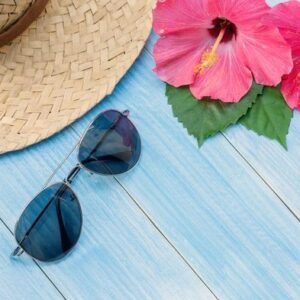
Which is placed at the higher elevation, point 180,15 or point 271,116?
point 180,15

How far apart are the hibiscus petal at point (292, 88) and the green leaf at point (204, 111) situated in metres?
0.02

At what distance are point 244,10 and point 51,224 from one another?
0.26m

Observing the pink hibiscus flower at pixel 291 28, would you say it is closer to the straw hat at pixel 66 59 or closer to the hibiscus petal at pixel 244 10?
the hibiscus petal at pixel 244 10

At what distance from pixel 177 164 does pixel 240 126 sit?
0.07 metres

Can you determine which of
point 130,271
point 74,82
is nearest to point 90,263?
point 130,271

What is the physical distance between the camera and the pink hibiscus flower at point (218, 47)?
590 millimetres

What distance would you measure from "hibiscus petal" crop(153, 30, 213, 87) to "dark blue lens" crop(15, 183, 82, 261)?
149 mm

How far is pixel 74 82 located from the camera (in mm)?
639

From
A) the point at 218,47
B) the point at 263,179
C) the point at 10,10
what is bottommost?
the point at 263,179

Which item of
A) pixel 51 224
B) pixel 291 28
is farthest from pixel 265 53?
pixel 51 224

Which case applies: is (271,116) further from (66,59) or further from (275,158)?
(66,59)

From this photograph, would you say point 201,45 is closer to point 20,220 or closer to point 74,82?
point 74,82

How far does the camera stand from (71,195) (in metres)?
0.63

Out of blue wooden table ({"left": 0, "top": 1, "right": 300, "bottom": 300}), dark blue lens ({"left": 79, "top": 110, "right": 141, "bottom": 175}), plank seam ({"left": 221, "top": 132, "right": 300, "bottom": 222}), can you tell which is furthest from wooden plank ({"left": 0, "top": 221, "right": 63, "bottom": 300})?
plank seam ({"left": 221, "top": 132, "right": 300, "bottom": 222})
